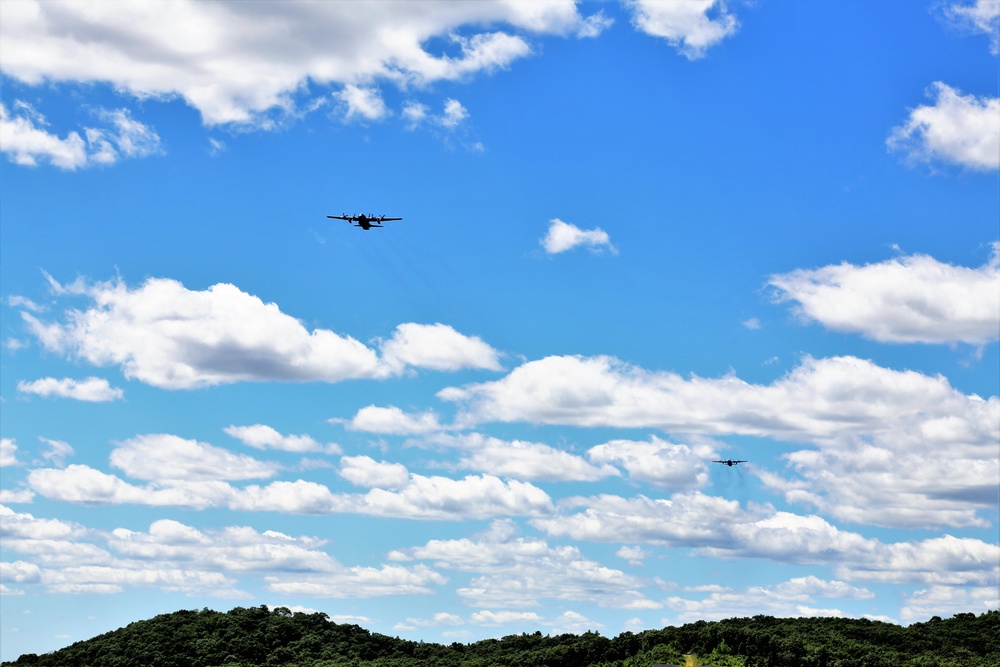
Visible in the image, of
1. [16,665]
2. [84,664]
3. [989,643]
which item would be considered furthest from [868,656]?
[16,665]

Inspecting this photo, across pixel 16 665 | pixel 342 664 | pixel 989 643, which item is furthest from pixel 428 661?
pixel 989 643

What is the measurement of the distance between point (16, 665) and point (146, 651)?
2374cm

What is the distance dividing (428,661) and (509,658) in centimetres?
2299

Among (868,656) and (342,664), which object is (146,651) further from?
(868,656)

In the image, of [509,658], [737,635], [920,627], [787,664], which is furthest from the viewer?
[920,627]

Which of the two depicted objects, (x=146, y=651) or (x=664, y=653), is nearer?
(x=664, y=653)

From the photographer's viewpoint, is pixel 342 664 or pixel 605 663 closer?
pixel 605 663

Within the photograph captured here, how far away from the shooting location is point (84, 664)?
636ft

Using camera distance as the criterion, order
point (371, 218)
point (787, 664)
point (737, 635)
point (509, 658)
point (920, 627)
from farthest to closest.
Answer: point (920, 627), point (509, 658), point (737, 635), point (787, 664), point (371, 218)

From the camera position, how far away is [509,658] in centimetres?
17500

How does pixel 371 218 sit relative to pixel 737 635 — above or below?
above

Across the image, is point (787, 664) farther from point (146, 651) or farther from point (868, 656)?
point (146, 651)

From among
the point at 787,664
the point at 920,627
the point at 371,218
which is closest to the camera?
the point at 371,218

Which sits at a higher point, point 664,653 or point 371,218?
point 371,218
